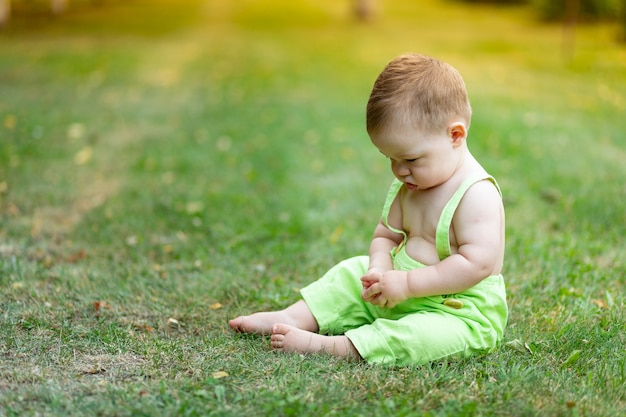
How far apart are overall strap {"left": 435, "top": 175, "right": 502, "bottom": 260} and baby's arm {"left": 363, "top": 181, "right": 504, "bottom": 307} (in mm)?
21

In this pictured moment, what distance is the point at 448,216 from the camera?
2.63 metres

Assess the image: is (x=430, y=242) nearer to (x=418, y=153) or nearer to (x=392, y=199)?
(x=392, y=199)

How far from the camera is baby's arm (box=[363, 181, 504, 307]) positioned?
2590 mm

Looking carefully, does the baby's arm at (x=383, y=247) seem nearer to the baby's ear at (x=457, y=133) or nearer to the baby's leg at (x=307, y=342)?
the baby's leg at (x=307, y=342)

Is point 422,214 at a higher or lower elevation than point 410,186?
lower

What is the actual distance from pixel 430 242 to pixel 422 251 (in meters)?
0.05

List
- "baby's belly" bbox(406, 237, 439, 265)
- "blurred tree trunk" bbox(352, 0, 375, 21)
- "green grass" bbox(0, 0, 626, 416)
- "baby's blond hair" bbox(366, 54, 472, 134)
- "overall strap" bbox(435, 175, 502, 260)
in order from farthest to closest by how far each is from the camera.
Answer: "blurred tree trunk" bbox(352, 0, 375, 21)
"baby's belly" bbox(406, 237, 439, 265)
"overall strap" bbox(435, 175, 502, 260)
"baby's blond hair" bbox(366, 54, 472, 134)
"green grass" bbox(0, 0, 626, 416)

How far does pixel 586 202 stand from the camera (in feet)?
16.5

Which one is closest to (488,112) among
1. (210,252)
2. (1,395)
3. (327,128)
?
(327,128)

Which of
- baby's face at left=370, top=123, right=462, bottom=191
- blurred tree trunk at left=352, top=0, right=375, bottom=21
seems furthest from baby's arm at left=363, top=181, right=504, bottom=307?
→ blurred tree trunk at left=352, top=0, right=375, bottom=21

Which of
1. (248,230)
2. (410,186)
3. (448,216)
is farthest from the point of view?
(248,230)

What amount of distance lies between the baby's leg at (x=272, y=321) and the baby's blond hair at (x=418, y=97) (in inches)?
33.5

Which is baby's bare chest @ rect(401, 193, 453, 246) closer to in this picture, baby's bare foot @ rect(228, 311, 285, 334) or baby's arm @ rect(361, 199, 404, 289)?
baby's arm @ rect(361, 199, 404, 289)

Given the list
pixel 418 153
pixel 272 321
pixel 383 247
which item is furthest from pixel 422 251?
pixel 272 321
